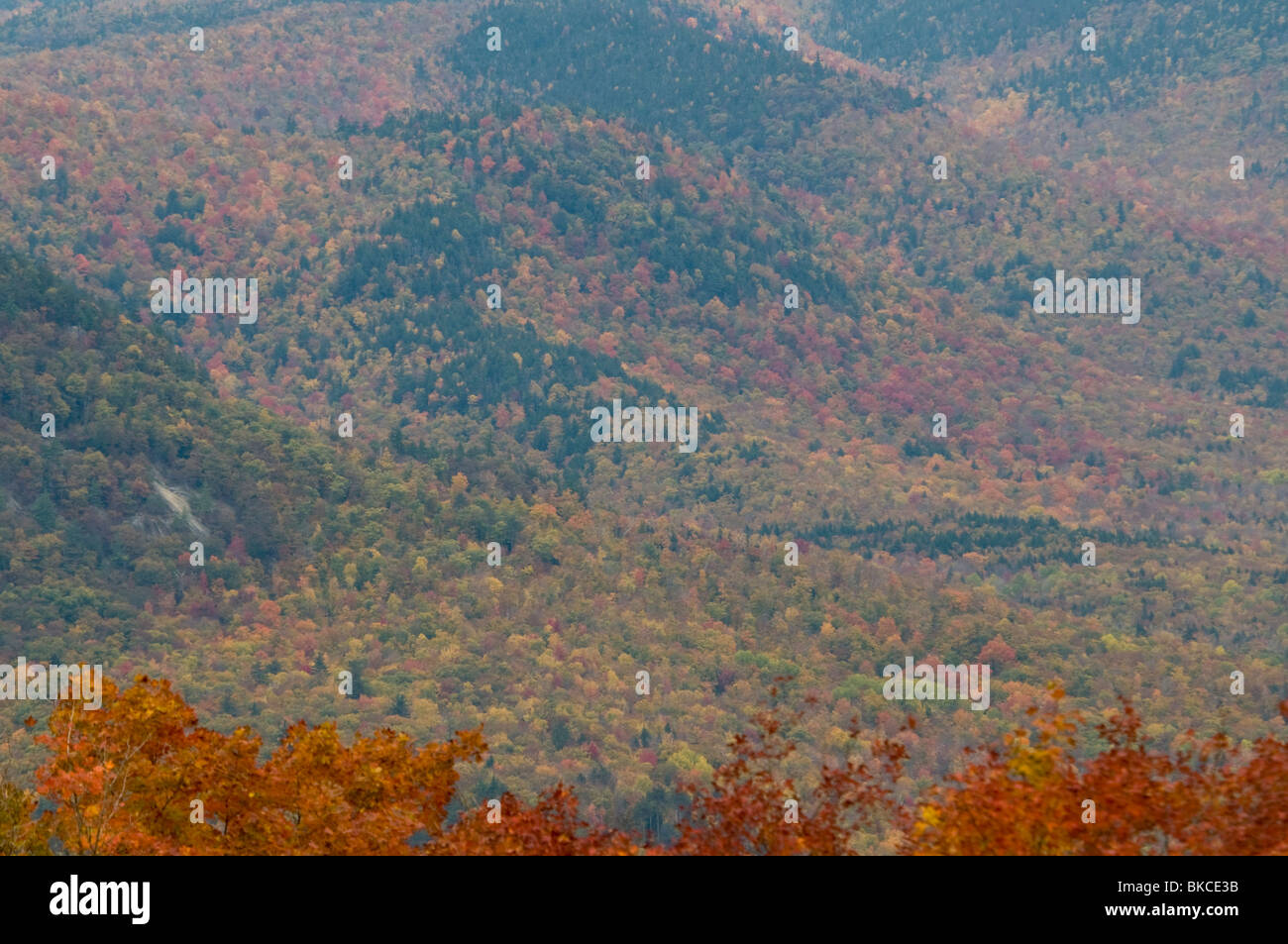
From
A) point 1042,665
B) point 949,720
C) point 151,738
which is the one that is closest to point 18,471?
point 949,720

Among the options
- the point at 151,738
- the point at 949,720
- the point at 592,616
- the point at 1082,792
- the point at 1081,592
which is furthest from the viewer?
the point at 1081,592

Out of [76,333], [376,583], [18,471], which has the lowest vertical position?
[376,583]

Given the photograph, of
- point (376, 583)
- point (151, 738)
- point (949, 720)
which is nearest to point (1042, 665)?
point (949, 720)

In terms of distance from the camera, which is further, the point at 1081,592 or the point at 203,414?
the point at 1081,592
